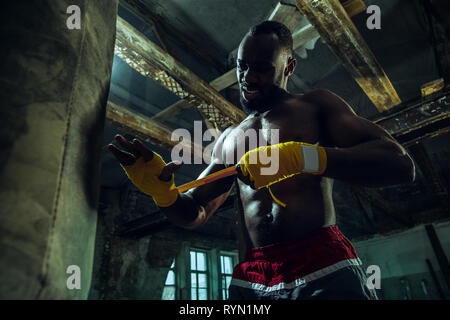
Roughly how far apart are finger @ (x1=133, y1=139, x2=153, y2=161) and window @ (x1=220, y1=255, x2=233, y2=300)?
8.50 m

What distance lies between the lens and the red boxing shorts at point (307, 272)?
115 cm

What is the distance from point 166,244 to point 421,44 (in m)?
7.16

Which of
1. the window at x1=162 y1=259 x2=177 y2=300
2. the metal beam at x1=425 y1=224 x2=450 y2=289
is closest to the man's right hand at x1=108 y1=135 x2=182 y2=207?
the window at x1=162 y1=259 x2=177 y2=300

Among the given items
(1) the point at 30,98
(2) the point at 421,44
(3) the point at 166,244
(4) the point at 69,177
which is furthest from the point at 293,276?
(3) the point at 166,244

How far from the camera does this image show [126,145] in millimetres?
1211

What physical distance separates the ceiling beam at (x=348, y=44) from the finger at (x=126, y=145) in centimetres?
179

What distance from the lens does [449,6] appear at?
233cm

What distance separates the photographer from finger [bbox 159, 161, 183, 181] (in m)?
1.32

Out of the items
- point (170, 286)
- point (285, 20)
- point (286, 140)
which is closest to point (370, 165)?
point (286, 140)

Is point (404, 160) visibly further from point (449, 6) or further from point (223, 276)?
point (223, 276)

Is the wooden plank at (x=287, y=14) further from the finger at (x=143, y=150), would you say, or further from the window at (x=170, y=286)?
the window at (x=170, y=286)

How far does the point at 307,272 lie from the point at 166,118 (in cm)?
347

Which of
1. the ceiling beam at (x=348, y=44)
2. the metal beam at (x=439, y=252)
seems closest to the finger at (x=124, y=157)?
the ceiling beam at (x=348, y=44)

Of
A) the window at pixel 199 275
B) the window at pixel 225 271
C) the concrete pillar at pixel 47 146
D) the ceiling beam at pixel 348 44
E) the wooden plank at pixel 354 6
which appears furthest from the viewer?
the window at pixel 225 271
